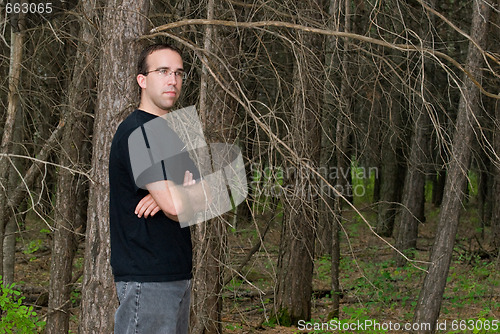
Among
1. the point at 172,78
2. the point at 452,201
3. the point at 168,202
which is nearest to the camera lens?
the point at 168,202

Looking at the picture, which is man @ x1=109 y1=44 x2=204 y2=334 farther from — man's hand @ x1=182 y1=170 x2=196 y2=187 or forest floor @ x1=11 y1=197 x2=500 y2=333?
forest floor @ x1=11 y1=197 x2=500 y2=333

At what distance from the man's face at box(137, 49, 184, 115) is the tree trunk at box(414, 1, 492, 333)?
→ 16.3ft

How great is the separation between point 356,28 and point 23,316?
750 centimetres

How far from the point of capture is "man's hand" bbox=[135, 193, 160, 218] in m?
2.84

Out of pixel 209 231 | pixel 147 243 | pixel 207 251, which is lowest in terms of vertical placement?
pixel 207 251

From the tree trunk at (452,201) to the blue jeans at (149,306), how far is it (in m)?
5.12

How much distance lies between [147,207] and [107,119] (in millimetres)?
1671

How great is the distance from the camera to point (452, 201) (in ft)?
24.9

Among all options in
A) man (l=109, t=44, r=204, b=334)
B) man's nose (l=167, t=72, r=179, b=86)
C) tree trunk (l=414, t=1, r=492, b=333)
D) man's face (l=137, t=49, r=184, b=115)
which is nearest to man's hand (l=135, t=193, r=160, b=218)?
man (l=109, t=44, r=204, b=334)

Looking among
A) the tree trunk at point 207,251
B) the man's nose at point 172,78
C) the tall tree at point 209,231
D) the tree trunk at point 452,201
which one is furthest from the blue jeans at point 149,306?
the tree trunk at point 452,201

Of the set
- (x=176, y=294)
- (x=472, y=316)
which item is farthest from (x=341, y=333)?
(x=176, y=294)

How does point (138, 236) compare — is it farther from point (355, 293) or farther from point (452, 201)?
point (355, 293)

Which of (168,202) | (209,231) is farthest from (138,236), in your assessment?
(209,231)

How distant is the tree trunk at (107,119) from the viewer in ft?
14.0
